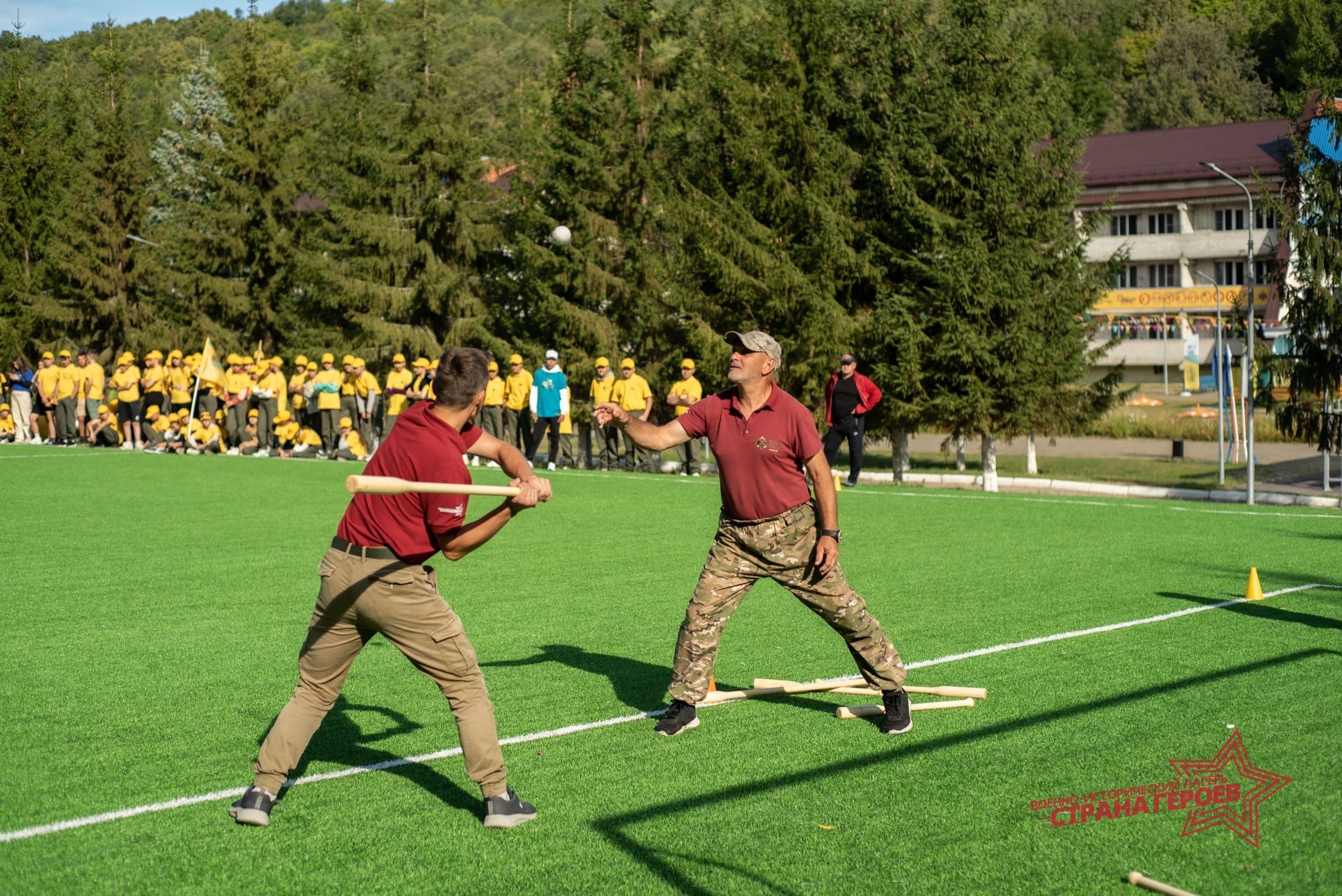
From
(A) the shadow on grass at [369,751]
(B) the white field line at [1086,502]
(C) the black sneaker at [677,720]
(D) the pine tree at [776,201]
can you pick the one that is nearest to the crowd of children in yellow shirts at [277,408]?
(D) the pine tree at [776,201]

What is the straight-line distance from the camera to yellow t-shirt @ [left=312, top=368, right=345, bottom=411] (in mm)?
30125

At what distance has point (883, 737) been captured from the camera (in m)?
7.50

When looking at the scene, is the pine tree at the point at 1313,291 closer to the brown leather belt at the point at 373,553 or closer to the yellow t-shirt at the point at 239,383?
the yellow t-shirt at the point at 239,383

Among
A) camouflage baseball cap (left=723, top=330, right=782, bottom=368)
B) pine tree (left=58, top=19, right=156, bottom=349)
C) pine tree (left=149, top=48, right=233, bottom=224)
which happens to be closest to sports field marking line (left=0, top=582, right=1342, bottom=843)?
camouflage baseball cap (left=723, top=330, right=782, bottom=368)

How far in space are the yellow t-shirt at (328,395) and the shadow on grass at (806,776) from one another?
2387 cm

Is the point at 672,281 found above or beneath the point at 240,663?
above

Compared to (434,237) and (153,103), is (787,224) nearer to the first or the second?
(434,237)

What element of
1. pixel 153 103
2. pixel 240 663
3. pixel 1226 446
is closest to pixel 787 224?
pixel 1226 446

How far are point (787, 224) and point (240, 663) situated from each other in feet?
83.7

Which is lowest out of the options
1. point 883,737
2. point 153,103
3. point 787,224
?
point 883,737

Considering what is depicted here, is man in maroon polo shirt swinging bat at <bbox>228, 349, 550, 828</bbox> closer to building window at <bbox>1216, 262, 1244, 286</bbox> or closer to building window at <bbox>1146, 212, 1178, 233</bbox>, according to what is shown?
building window at <bbox>1146, 212, 1178, 233</bbox>

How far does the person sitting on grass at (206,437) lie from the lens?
3186cm

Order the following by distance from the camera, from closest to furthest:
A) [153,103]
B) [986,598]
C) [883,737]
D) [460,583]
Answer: [883,737] < [986,598] < [460,583] < [153,103]

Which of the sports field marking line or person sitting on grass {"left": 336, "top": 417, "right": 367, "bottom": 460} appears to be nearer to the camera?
the sports field marking line
